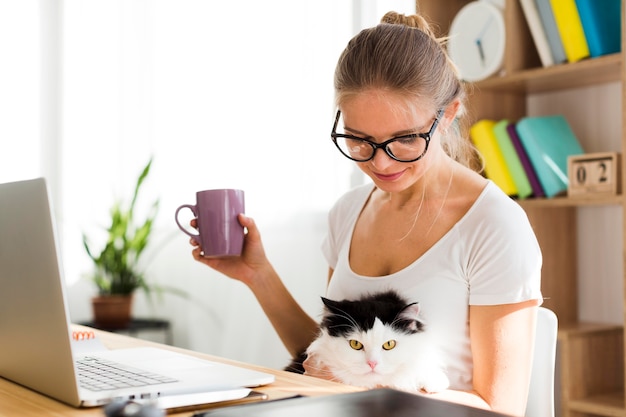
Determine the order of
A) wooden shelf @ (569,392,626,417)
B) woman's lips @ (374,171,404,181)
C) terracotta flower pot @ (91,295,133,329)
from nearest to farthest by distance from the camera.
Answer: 1. woman's lips @ (374,171,404,181)
2. wooden shelf @ (569,392,626,417)
3. terracotta flower pot @ (91,295,133,329)

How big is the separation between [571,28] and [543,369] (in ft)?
3.78

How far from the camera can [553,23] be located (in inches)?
84.4

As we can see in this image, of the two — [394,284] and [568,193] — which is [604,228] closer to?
[568,193]

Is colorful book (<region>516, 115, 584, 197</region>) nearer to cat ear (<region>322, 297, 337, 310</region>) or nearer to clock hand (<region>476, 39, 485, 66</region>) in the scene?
clock hand (<region>476, 39, 485, 66</region>)

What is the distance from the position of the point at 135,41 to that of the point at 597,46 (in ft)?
8.26

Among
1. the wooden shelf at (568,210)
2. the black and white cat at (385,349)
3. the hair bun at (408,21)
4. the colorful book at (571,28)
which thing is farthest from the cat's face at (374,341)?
the colorful book at (571,28)

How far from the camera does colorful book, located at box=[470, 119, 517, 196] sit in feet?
7.43

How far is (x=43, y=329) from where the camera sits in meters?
0.92

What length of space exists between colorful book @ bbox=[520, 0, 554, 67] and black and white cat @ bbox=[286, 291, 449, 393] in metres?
1.17

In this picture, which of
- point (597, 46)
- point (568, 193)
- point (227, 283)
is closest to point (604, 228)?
point (568, 193)

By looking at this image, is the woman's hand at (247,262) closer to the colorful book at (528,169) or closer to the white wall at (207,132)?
the colorful book at (528,169)

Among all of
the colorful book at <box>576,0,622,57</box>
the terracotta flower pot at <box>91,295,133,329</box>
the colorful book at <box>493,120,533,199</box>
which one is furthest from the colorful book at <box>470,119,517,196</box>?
the terracotta flower pot at <box>91,295,133,329</box>

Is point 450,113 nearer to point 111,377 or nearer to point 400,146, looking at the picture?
point 400,146

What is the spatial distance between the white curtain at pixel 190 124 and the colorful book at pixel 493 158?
495 mm
